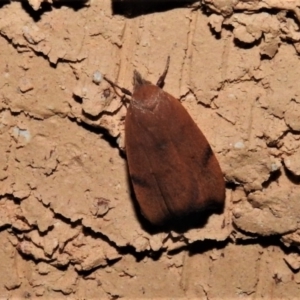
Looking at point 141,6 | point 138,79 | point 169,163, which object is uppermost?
point 141,6

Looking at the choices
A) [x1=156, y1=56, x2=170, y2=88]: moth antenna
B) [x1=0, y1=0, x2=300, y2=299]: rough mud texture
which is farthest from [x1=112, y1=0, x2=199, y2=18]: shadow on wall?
[x1=156, y1=56, x2=170, y2=88]: moth antenna

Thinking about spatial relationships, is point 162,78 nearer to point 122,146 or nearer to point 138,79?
point 138,79

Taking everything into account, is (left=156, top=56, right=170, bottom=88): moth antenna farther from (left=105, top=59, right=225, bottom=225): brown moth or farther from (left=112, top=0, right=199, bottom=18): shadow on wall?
(left=112, top=0, right=199, bottom=18): shadow on wall

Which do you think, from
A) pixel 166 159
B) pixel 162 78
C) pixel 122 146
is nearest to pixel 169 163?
pixel 166 159

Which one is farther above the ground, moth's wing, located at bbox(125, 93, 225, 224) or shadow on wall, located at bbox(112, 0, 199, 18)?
shadow on wall, located at bbox(112, 0, 199, 18)

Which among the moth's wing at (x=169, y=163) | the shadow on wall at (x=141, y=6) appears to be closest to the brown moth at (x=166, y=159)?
the moth's wing at (x=169, y=163)

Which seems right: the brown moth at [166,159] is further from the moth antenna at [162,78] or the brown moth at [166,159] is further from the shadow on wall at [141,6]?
the shadow on wall at [141,6]

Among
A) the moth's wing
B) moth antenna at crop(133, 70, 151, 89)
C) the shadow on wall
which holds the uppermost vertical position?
the shadow on wall
